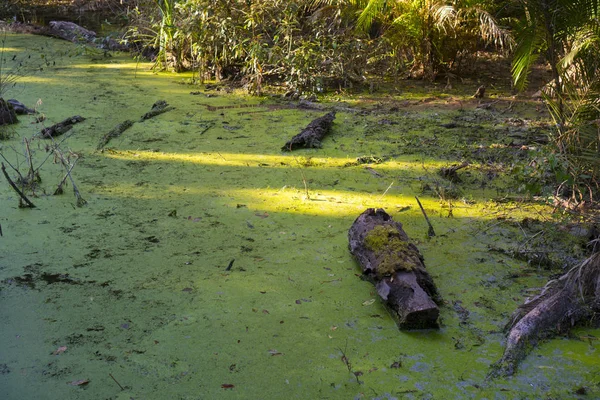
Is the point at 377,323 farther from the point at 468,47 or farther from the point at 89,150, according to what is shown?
the point at 468,47

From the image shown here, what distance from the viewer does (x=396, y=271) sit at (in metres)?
2.89

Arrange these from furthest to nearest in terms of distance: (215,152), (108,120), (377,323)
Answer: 1. (108,120)
2. (215,152)
3. (377,323)

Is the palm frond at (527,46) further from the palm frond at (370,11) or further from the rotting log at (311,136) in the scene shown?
the palm frond at (370,11)

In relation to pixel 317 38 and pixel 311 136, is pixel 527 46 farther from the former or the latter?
pixel 317 38

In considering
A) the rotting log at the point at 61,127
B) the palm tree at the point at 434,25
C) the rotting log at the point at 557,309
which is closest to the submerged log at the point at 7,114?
the rotting log at the point at 61,127

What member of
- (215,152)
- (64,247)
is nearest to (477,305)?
(64,247)

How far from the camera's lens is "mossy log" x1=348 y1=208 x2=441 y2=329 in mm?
2703

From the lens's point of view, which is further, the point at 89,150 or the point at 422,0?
the point at 422,0

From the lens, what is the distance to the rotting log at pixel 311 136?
196 inches

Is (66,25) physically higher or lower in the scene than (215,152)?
higher

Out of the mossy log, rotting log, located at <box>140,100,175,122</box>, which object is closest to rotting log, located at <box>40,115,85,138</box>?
rotting log, located at <box>140,100,175,122</box>

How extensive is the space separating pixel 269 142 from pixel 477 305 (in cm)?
263

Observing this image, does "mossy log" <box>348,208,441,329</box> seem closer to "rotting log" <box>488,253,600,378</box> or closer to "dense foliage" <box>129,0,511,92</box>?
"rotting log" <box>488,253,600,378</box>

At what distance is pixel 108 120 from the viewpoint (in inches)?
220
